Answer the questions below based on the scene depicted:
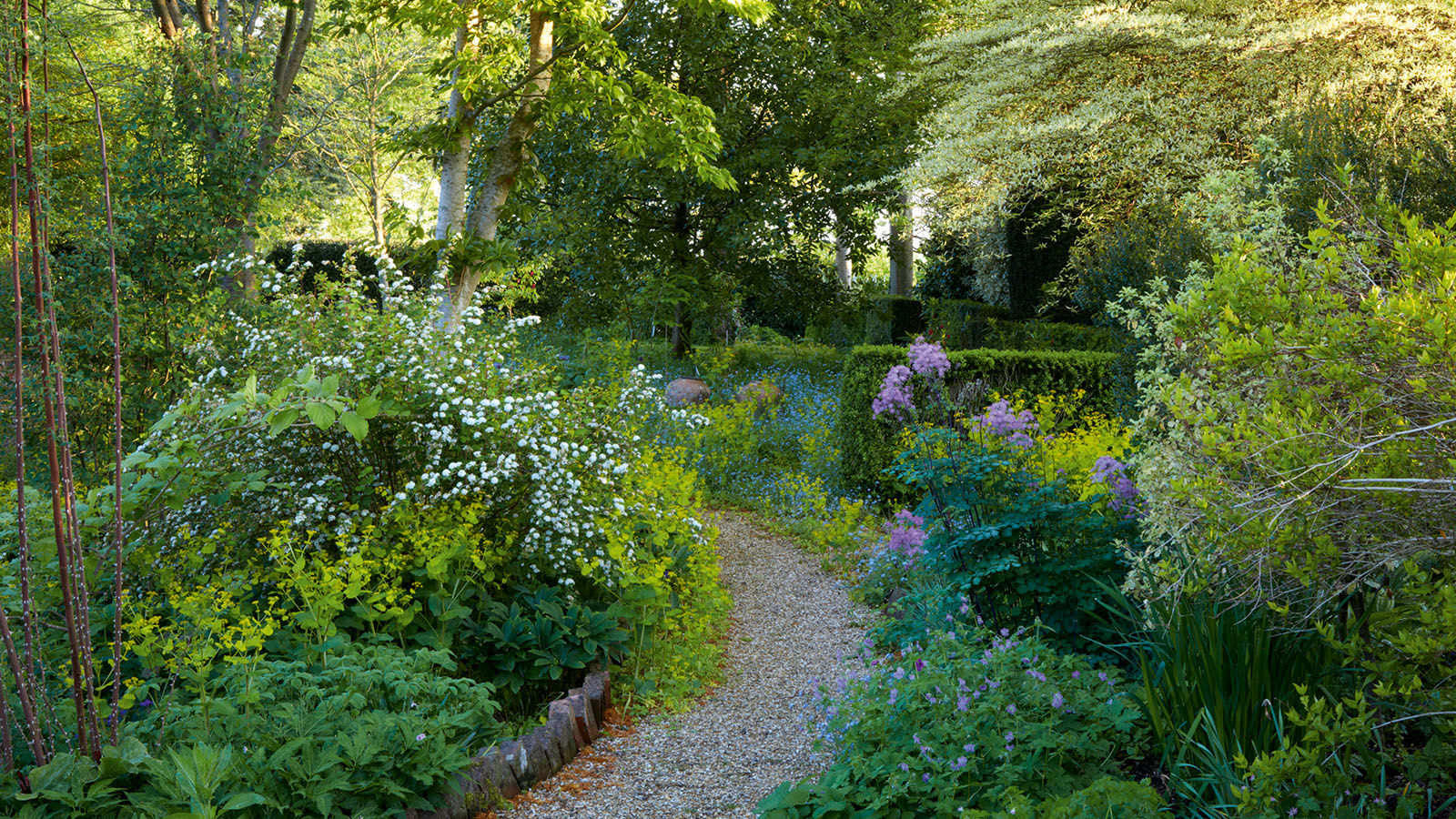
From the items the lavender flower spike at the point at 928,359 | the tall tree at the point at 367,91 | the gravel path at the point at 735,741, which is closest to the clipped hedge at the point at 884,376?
the gravel path at the point at 735,741

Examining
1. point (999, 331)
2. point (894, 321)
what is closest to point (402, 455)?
point (999, 331)

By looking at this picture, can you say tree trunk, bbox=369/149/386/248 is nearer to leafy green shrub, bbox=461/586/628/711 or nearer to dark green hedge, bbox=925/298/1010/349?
dark green hedge, bbox=925/298/1010/349

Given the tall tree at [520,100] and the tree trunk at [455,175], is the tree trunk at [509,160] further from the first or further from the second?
the tree trunk at [455,175]

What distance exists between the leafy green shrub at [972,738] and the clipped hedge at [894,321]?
39.3 feet

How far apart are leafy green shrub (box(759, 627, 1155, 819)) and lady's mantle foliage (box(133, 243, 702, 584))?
55.2 inches

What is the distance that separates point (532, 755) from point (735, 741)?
0.82 meters

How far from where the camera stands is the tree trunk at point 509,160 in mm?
7484

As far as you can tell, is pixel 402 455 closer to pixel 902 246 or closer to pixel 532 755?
pixel 532 755

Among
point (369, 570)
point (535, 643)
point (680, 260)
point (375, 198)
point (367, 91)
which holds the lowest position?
point (535, 643)

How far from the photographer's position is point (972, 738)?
2842 millimetres

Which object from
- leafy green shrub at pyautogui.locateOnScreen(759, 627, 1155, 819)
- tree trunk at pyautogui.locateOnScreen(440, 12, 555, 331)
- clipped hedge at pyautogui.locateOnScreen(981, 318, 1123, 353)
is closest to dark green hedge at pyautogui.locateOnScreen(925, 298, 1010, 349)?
clipped hedge at pyautogui.locateOnScreen(981, 318, 1123, 353)

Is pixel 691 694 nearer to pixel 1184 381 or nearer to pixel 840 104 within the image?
pixel 1184 381

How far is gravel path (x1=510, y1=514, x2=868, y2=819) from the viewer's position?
333cm

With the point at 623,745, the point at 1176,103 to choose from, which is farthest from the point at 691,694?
the point at 1176,103
